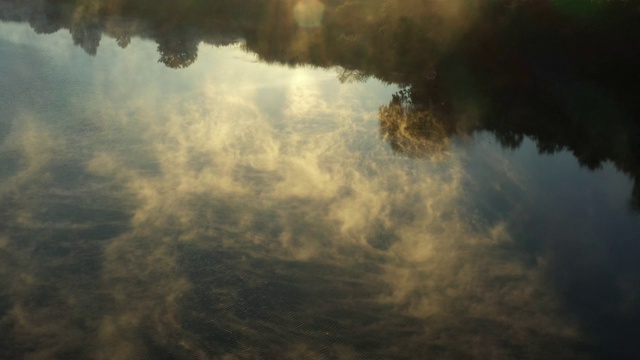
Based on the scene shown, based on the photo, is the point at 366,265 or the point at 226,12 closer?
the point at 366,265

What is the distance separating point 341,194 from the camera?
1619 cm

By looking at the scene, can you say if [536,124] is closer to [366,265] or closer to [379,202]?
[379,202]

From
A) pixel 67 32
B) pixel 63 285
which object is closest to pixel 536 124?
pixel 63 285

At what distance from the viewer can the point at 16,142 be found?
59.8 feet

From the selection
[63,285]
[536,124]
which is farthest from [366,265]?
[536,124]

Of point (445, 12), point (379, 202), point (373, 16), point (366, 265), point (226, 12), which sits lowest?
point (366, 265)

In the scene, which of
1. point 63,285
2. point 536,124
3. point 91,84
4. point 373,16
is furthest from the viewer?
point 373,16

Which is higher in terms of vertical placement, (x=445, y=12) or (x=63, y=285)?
(x=445, y=12)

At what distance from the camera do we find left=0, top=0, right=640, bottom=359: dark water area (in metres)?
11.1

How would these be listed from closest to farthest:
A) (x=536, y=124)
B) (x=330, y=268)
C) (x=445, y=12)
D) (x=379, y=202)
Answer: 1. (x=330, y=268)
2. (x=379, y=202)
3. (x=536, y=124)
4. (x=445, y=12)

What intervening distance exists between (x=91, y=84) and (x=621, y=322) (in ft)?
79.3

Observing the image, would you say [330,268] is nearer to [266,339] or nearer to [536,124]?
[266,339]

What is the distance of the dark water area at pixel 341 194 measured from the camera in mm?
11148

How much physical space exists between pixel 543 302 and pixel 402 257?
3.56m
